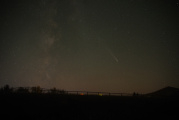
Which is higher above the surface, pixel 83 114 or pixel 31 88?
pixel 31 88

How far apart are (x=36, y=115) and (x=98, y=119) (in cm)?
634

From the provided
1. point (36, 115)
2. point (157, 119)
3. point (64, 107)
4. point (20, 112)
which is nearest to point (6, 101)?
point (20, 112)

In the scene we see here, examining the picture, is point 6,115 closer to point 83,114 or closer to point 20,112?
point 20,112

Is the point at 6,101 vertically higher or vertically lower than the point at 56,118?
higher

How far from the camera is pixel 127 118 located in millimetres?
15195

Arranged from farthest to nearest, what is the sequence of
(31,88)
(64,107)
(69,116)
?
(31,88) < (64,107) < (69,116)

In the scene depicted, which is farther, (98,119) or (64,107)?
(64,107)

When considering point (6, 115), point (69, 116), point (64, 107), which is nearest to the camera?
point (6, 115)

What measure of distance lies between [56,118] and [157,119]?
35.8ft

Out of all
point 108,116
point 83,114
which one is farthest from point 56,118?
point 108,116

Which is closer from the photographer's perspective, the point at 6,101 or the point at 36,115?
the point at 36,115

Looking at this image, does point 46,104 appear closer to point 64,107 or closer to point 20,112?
point 64,107

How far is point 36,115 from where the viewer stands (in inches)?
584

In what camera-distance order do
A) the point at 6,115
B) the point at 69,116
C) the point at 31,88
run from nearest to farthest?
the point at 6,115
the point at 69,116
the point at 31,88
